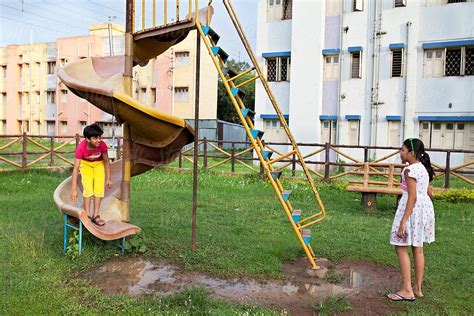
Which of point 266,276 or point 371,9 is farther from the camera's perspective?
point 371,9

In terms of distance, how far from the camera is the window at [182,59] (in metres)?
35.9

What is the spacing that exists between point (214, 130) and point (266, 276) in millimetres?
29351

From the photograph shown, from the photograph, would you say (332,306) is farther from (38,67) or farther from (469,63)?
(38,67)

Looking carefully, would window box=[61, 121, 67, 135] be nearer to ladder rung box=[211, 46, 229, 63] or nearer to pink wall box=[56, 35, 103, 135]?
pink wall box=[56, 35, 103, 135]

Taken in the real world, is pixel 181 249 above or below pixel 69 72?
below

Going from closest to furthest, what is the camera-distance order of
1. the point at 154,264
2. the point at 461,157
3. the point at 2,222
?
the point at 154,264 < the point at 2,222 < the point at 461,157

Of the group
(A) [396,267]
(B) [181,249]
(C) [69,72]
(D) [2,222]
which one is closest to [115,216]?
(B) [181,249]

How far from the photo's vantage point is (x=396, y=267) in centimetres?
645

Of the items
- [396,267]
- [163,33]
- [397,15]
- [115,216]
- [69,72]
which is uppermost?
[397,15]

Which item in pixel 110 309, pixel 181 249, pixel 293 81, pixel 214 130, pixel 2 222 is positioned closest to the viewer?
pixel 110 309

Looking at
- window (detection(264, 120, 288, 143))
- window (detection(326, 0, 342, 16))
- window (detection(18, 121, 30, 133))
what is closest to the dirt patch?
window (detection(264, 120, 288, 143))

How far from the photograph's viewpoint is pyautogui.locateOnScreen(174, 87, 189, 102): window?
36.1 meters

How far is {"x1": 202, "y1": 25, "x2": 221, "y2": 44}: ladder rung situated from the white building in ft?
47.2

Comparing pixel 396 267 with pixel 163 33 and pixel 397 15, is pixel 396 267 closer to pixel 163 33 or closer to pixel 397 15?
pixel 163 33
